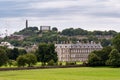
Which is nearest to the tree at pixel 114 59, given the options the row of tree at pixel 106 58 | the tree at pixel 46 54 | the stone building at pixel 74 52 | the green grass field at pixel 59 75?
the row of tree at pixel 106 58

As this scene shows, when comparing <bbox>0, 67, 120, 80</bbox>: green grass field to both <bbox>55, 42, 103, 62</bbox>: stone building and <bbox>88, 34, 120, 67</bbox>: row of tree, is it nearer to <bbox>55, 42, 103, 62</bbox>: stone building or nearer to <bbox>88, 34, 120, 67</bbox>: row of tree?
<bbox>88, 34, 120, 67</bbox>: row of tree

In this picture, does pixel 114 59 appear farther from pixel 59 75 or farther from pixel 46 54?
pixel 59 75

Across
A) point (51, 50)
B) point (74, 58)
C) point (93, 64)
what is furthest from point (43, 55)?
point (74, 58)

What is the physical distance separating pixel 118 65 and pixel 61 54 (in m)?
74.7

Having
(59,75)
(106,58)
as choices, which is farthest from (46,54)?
(59,75)

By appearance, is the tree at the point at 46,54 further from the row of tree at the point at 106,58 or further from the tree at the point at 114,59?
the tree at the point at 114,59

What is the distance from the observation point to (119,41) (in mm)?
123375

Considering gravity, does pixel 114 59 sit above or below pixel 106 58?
below

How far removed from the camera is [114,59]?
108 meters

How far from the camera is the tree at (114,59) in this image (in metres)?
108

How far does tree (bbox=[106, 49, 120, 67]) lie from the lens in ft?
356

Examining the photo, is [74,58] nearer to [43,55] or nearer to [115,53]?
[43,55]

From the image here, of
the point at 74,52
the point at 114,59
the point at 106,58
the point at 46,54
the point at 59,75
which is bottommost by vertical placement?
the point at 59,75

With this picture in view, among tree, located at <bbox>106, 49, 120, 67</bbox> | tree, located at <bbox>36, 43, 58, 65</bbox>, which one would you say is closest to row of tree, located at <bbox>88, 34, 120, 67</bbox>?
tree, located at <bbox>106, 49, 120, 67</bbox>
